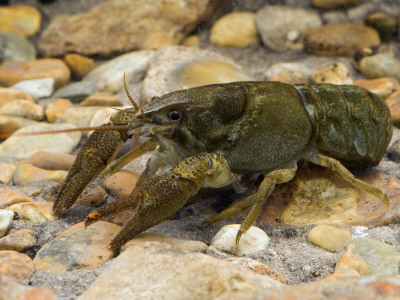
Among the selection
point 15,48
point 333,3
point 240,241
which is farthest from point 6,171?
point 333,3

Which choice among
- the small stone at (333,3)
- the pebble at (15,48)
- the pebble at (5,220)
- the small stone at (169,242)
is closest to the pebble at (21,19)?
the pebble at (15,48)

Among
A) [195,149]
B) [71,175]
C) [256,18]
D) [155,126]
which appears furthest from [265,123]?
[256,18]

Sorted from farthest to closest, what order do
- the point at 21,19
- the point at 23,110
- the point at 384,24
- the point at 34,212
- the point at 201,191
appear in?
the point at 21,19 < the point at 384,24 < the point at 23,110 < the point at 201,191 < the point at 34,212

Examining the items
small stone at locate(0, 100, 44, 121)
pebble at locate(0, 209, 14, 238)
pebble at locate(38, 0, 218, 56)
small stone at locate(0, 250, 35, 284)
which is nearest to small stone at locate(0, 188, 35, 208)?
pebble at locate(0, 209, 14, 238)

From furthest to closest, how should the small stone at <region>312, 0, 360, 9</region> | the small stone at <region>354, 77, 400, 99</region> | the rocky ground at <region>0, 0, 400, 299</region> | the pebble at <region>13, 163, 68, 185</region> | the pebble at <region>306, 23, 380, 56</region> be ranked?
the small stone at <region>312, 0, 360, 9</region>
the pebble at <region>306, 23, 380, 56</region>
the small stone at <region>354, 77, 400, 99</region>
the pebble at <region>13, 163, 68, 185</region>
the rocky ground at <region>0, 0, 400, 299</region>

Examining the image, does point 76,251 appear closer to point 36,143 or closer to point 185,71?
point 36,143

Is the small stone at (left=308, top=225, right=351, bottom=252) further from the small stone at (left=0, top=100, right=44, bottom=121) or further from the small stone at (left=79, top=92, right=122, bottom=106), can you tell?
the small stone at (left=0, top=100, right=44, bottom=121)

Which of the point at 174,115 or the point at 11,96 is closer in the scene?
the point at 174,115
